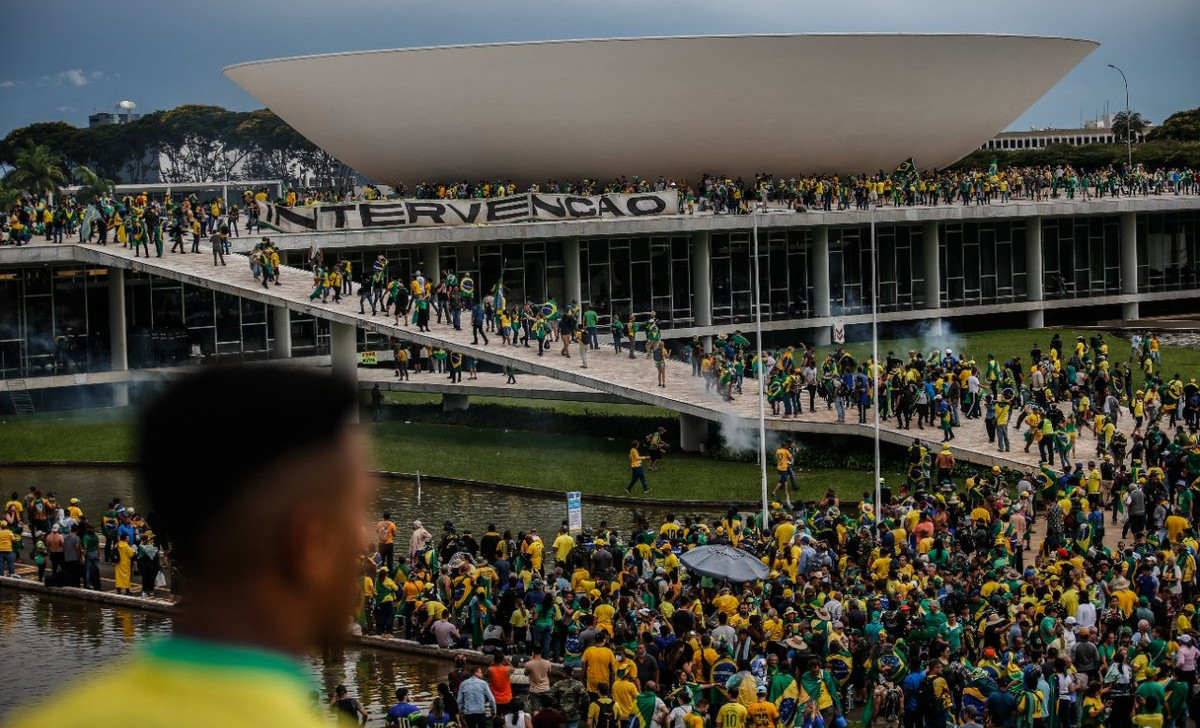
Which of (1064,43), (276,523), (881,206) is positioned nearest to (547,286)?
(881,206)

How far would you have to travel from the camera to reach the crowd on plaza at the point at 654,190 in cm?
4228

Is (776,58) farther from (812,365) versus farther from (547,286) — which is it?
(812,365)

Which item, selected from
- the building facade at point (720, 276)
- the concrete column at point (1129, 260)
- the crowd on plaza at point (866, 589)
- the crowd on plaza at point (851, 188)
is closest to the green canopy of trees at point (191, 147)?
the crowd on plaza at point (851, 188)

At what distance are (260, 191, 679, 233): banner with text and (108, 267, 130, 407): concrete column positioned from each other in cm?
441

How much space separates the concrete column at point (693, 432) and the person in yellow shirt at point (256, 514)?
108 feet

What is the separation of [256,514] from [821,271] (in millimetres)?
53336

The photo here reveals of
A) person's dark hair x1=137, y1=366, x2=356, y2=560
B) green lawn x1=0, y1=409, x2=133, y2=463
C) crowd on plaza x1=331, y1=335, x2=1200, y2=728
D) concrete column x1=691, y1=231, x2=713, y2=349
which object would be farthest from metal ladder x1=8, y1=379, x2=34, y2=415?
person's dark hair x1=137, y1=366, x2=356, y2=560

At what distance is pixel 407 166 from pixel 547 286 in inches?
387

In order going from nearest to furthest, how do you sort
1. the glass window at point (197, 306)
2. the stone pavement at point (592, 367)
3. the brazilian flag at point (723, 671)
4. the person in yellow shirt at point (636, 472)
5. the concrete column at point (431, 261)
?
the brazilian flag at point (723, 671) < the person in yellow shirt at point (636, 472) < the stone pavement at point (592, 367) < the glass window at point (197, 306) < the concrete column at point (431, 261)

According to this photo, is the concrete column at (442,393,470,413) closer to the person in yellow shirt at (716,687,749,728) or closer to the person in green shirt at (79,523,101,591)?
the person in green shirt at (79,523,101,591)

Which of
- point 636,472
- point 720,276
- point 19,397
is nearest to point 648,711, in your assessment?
point 636,472

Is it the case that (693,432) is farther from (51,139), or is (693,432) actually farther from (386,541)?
(51,139)

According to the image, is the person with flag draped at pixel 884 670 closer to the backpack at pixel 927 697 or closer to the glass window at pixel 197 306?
the backpack at pixel 927 697

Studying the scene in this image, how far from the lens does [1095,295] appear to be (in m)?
59.4
